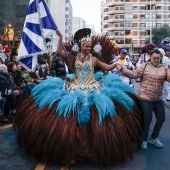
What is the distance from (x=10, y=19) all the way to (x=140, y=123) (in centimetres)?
2712

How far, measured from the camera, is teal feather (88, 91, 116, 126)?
428 centimetres

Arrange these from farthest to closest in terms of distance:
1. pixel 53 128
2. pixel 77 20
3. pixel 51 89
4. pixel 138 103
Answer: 1. pixel 77 20
2. pixel 138 103
3. pixel 51 89
4. pixel 53 128

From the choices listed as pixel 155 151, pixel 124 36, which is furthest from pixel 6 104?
pixel 124 36

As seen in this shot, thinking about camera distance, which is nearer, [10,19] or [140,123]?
[140,123]

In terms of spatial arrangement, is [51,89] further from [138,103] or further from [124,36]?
[124,36]

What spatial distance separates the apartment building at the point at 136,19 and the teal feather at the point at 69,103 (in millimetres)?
82886

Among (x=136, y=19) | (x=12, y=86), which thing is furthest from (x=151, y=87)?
(x=136, y=19)

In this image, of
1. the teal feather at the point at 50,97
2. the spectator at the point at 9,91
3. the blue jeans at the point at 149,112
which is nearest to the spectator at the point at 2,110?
the spectator at the point at 9,91

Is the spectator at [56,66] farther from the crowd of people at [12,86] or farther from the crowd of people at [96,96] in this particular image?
the crowd of people at [96,96]

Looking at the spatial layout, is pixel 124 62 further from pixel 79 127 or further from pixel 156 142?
pixel 79 127

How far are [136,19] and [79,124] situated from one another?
86021 millimetres

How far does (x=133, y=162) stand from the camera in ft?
14.5

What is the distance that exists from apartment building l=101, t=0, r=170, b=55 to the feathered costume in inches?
3251

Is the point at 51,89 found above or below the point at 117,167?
above
